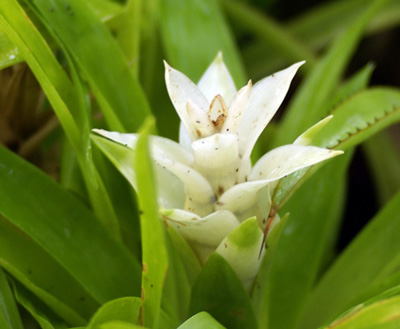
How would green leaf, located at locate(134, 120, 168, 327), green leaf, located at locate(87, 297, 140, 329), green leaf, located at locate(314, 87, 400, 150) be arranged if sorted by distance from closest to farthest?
green leaf, located at locate(134, 120, 168, 327) → green leaf, located at locate(87, 297, 140, 329) → green leaf, located at locate(314, 87, 400, 150)

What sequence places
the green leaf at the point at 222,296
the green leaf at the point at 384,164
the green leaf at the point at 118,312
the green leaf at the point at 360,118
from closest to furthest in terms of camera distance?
the green leaf at the point at 118,312, the green leaf at the point at 222,296, the green leaf at the point at 360,118, the green leaf at the point at 384,164

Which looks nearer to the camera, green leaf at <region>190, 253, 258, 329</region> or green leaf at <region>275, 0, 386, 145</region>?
green leaf at <region>190, 253, 258, 329</region>

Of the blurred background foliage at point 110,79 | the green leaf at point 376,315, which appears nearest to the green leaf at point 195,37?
the blurred background foliage at point 110,79

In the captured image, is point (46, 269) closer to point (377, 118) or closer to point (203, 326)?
point (203, 326)

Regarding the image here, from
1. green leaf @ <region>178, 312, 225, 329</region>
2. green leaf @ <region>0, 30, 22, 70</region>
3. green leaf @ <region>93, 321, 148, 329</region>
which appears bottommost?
green leaf @ <region>178, 312, 225, 329</region>

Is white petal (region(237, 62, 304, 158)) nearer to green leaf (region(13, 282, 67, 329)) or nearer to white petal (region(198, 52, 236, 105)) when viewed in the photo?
white petal (region(198, 52, 236, 105))

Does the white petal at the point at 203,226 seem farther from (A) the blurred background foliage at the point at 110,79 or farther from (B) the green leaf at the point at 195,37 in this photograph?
(B) the green leaf at the point at 195,37

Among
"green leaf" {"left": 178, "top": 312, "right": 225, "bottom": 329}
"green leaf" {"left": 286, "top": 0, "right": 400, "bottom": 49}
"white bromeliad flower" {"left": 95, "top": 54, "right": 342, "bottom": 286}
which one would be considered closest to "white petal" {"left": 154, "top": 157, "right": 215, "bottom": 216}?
"white bromeliad flower" {"left": 95, "top": 54, "right": 342, "bottom": 286}
